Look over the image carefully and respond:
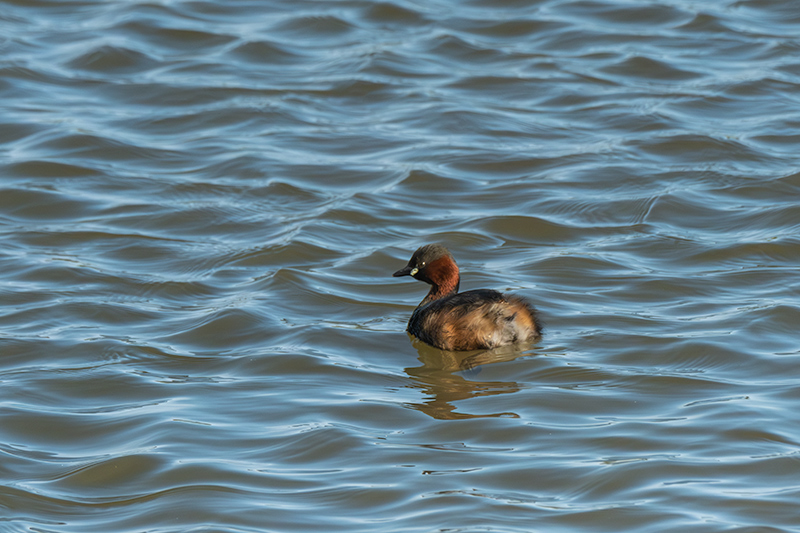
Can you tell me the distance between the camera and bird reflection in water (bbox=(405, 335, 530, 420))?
5.68 meters

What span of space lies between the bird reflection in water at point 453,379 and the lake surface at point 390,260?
26mm

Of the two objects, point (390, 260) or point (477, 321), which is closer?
point (477, 321)

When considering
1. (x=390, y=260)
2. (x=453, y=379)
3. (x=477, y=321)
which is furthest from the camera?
(x=390, y=260)

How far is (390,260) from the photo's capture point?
8.00 meters

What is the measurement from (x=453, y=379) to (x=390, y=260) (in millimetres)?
1966

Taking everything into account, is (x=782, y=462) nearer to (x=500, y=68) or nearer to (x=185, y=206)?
(x=185, y=206)

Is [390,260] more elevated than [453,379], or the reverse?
[390,260]

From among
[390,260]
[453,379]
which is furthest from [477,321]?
[390,260]

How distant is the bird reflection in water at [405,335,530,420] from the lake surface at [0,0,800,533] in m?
0.03

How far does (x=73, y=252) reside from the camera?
816cm

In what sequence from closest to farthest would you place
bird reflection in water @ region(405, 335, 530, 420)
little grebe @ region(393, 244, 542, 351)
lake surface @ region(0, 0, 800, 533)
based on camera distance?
1. lake surface @ region(0, 0, 800, 533)
2. bird reflection in water @ region(405, 335, 530, 420)
3. little grebe @ region(393, 244, 542, 351)

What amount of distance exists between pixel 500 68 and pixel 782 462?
7689mm

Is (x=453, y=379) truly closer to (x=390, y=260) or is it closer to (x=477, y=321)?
(x=477, y=321)

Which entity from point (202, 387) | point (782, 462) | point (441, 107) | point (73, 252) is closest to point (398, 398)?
point (202, 387)
